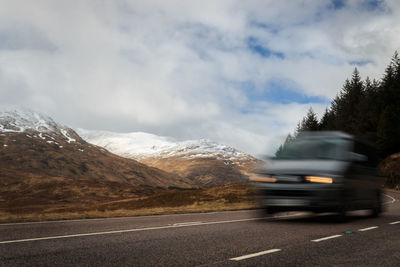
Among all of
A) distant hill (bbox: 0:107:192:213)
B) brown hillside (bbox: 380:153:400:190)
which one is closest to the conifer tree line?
brown hillside (bbox: 380:153:400:190)

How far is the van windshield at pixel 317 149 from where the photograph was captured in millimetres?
9739

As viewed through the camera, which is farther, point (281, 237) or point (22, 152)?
point (22, 152)

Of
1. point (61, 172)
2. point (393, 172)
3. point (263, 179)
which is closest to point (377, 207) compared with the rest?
point (263, 179)

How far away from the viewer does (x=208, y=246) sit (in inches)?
241

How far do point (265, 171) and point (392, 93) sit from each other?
2437 inches

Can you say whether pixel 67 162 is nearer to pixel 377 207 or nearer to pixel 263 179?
pixel 377 207

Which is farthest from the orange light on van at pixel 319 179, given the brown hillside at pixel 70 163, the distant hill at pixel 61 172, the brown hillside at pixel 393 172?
the brown hillside at pixel 70 163

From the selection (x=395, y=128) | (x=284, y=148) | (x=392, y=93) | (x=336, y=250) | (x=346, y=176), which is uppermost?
(x=392, y=93)

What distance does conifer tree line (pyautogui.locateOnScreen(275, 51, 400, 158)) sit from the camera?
55125 millimetres

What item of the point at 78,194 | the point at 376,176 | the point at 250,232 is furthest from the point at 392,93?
the point at 250,232

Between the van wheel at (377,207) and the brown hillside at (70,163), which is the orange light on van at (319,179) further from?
the brown hillside at (70,163)

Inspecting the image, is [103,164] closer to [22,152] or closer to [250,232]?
[22,152]

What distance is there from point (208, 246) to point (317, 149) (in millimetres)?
4904

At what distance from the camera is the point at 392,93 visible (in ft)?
210
